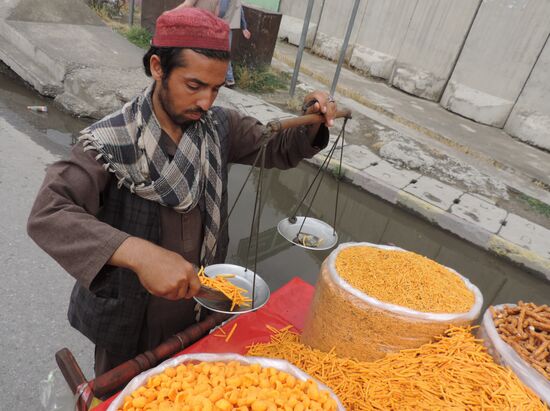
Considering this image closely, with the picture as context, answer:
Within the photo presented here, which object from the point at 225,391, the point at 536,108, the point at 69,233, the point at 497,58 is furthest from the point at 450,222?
the point at 497,58

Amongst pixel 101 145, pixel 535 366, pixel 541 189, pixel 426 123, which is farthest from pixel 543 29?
pixel 101 145

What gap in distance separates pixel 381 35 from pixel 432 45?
1.53 meters

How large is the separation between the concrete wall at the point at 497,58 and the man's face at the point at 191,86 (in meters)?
8.47

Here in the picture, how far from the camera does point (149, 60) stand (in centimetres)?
143

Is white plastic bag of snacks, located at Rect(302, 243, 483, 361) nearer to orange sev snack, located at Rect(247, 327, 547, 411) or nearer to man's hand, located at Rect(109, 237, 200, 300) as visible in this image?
orange sev snack, located at Rect(247, 327, 547, 411)

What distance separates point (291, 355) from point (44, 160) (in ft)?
12.3

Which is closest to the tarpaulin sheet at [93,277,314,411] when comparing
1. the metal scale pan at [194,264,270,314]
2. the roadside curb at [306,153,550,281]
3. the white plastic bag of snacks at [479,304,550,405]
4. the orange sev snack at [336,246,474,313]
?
the metal scale pan at [194,264,270,314]

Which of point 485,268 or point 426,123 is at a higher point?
point 426,123

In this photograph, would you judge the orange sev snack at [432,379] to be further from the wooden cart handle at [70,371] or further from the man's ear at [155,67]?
the man's ear at [155,67]

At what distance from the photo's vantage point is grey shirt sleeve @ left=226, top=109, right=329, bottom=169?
6.04ft

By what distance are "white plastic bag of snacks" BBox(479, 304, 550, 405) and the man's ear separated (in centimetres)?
148

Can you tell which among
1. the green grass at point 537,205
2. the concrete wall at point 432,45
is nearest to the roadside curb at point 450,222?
the green grass at point 537,205

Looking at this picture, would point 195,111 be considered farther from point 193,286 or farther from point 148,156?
point 193,286

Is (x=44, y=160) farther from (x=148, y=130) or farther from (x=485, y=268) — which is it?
(x=485, y=268)
